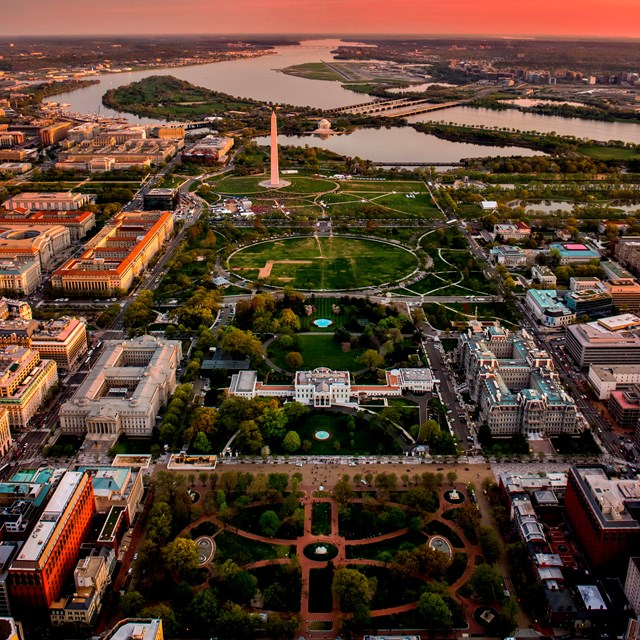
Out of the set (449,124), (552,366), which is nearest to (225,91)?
(449,124)

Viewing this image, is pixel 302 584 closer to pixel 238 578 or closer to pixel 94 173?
pixel 238 578

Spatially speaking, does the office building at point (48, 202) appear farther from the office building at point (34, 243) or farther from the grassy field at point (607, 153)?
the grassy field at point (607, 153)

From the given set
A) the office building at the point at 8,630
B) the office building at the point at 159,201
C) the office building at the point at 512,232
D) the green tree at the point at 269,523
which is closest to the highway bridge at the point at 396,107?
the office building at the point at 159,201

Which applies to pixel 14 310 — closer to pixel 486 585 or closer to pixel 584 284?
pixel 486 585

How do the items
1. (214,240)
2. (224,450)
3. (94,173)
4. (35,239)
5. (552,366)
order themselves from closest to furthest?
(224,450) < (552,366) < (35,239) < (214,240) < (94,173)

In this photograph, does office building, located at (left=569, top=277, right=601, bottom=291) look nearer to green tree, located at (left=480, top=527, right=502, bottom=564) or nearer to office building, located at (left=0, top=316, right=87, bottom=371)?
green tree, located at (left=480, top=527, right=502, bottom=564)

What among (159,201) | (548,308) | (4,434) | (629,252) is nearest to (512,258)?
(629,252)
